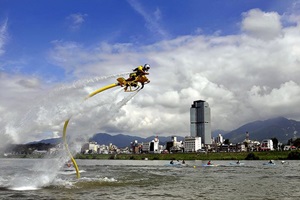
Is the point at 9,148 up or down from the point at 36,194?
up

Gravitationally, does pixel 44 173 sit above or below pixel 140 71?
below

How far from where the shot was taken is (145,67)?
2859cm

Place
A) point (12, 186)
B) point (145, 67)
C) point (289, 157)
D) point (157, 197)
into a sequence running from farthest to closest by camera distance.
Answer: point (289, 157), point (12, 186), point (157, 197), point (145, 67)

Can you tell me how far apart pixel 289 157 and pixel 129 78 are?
152 metres

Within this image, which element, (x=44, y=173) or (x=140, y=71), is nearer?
(x=140, y=71)

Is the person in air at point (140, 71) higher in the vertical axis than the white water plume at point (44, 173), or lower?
higher

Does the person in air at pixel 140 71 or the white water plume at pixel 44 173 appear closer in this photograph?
the person in air at pixel 140 71

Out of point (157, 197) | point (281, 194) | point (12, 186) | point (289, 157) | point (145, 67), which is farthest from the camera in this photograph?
point (289, 157)

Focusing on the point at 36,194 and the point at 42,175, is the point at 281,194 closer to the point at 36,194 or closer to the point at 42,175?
the point at 36,194

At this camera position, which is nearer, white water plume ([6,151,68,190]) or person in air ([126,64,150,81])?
person in air ([126,64,150,81])

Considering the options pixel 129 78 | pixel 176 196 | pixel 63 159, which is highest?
pixel 129 78

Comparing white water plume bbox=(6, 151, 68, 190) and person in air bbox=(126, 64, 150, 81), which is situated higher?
person in air bbox=(126, 64, 150, 81)

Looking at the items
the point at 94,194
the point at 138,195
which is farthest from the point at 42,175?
the point at 138,195

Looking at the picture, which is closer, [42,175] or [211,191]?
[211,191]
